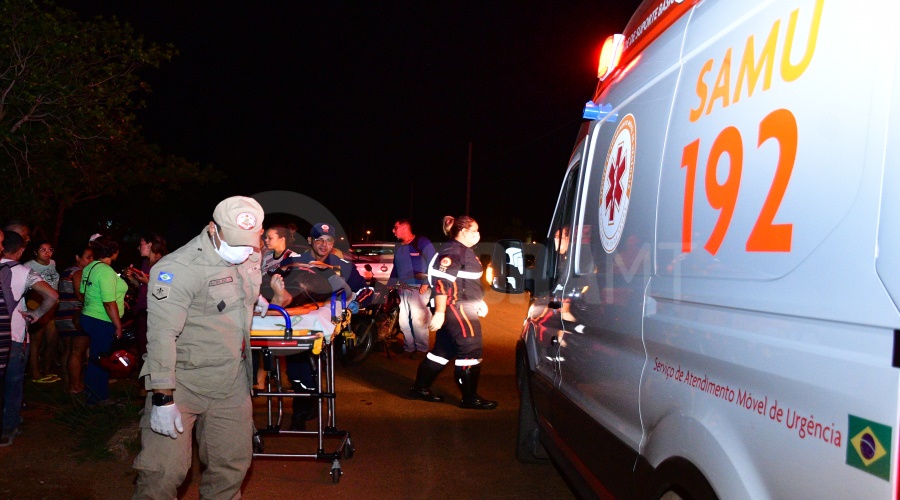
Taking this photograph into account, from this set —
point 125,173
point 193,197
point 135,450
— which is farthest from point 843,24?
point 193,197

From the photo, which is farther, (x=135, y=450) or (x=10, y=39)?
(x=10, y=39)

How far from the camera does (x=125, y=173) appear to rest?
61.1 feet

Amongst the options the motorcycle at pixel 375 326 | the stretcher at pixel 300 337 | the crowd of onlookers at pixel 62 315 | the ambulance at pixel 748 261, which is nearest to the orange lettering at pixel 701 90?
the ambulance at pixel 748 261

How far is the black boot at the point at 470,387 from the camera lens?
7457 mm

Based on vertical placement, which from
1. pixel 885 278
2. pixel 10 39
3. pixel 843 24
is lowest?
pixel 885 278

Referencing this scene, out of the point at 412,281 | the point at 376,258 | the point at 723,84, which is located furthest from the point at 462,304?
the point at 376,258

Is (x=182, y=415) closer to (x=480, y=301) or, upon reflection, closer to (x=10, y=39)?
(x=480, y=301)

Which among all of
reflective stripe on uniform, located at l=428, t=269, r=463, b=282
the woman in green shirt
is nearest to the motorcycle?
reflective stripe on uniform, located at l=428, t=269, r=463, b=282

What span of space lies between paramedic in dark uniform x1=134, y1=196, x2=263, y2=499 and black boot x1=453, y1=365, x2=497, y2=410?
3.64 meters

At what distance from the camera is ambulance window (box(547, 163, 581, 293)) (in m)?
4.41

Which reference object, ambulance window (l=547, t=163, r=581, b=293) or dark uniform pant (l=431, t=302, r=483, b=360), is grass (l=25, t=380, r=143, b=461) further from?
ambulance window (l=547, t=163, r=581, b=293)

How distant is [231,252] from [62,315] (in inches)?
212

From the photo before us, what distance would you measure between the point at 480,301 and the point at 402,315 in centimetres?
324

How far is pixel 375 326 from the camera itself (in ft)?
33.7
